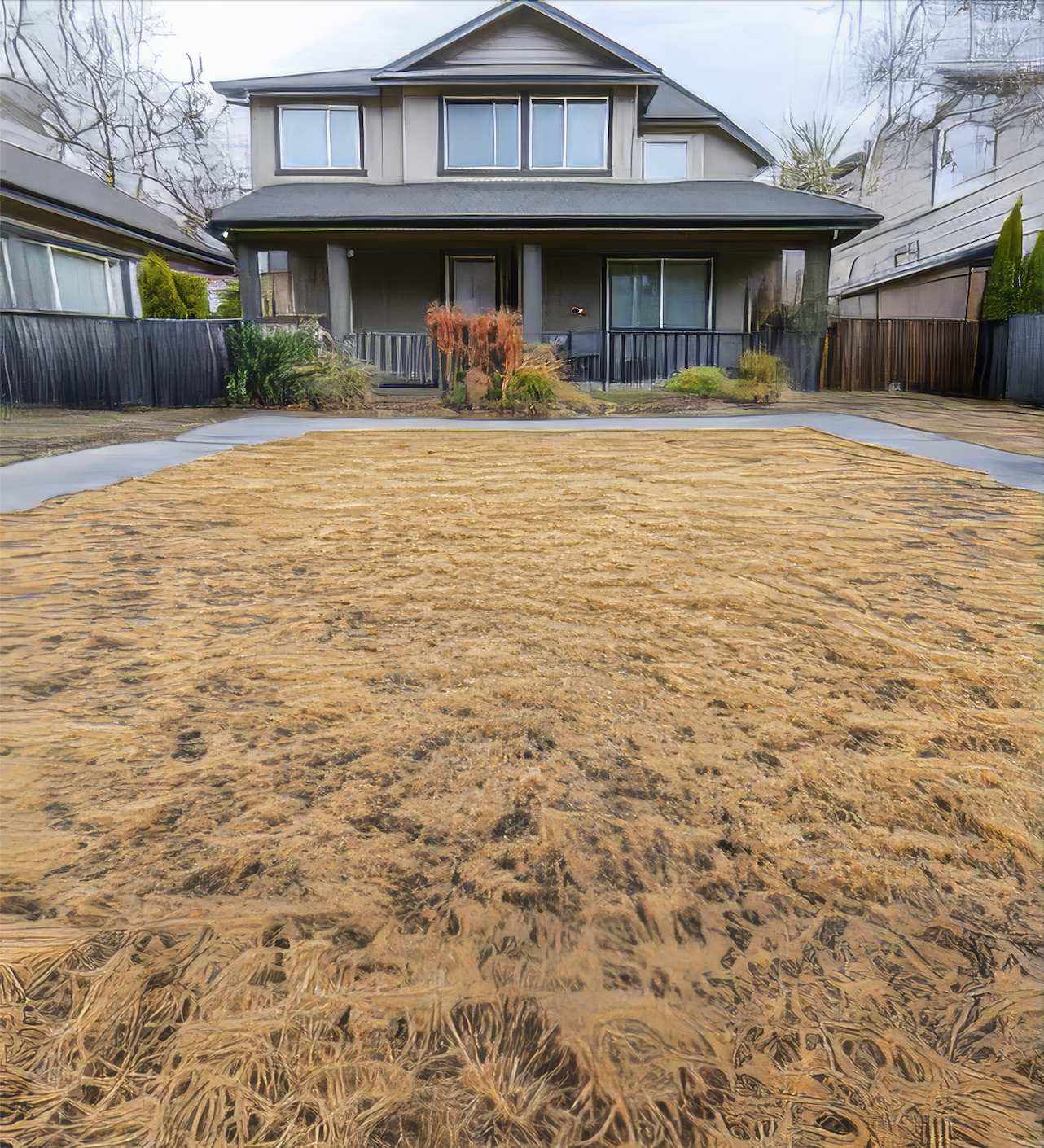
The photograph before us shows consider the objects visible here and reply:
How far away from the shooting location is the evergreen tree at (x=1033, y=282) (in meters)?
10.2

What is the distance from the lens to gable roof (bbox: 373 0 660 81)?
44.1ft

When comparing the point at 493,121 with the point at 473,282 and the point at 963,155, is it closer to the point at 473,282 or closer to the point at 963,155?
the point at 473,282

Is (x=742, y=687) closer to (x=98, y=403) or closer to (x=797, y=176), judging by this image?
(x=98, y=403)

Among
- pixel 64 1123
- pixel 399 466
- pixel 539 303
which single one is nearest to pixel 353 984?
pixel 64 1123

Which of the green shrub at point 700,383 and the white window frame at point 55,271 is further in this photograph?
the white window frame at point 55,271

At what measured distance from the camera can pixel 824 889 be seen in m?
1.51

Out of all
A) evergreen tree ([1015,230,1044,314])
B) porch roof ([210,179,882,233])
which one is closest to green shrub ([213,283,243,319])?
porch roof ([210,179,882,233])

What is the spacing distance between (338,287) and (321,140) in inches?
138

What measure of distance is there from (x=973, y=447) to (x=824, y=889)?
19.2 feet

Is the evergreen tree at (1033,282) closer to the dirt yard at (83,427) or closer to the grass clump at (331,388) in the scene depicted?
the grass clump at (331,388)

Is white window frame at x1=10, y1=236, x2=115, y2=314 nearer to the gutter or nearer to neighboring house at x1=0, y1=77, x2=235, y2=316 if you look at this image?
neighboring house at x1=0, y1=77, x2=235, y2=316

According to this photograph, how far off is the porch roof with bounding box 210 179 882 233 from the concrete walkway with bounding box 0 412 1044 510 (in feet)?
14.5

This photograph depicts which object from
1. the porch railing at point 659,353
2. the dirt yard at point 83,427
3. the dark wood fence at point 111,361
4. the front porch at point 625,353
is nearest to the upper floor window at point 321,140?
the front porch at point 625,353

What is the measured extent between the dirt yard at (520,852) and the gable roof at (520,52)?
42.0 ft
